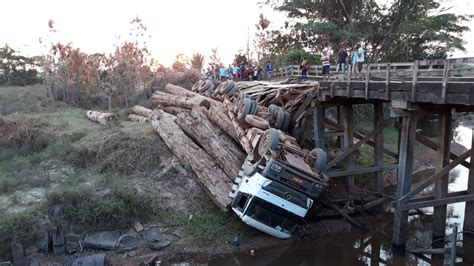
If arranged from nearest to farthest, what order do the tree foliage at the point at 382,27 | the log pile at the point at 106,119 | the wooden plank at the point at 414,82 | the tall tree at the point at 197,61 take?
the wooden plank at the point at 414,82
the log pile at the point at 106,119
the tree foliage at the point at 382,27
the tall tree at the point at 197,61

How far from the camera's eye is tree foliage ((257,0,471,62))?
26.8 meters

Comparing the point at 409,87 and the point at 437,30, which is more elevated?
the point at 437,30

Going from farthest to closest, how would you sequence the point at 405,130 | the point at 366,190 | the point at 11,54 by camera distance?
the point at 11,54 → the point at 366,190 → the point at 405,130

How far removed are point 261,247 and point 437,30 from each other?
76.5ft

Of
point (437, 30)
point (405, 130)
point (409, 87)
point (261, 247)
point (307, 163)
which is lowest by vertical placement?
point (261, 247)

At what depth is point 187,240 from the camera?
10508 millimetres

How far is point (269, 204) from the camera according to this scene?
941 cm

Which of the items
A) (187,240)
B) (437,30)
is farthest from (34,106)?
(437,30)

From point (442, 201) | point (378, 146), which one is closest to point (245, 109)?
Result: point (378, 146)

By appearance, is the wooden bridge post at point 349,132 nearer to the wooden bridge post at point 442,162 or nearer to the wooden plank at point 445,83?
the wooden bridge post at point 442,162

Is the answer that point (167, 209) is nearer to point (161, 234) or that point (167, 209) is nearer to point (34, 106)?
point (161, 234)

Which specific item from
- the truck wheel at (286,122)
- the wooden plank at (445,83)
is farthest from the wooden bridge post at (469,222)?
the truck wheel at (286,122)

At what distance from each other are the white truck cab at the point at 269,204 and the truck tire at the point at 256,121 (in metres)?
2.04

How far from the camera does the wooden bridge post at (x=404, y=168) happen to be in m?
9.59
